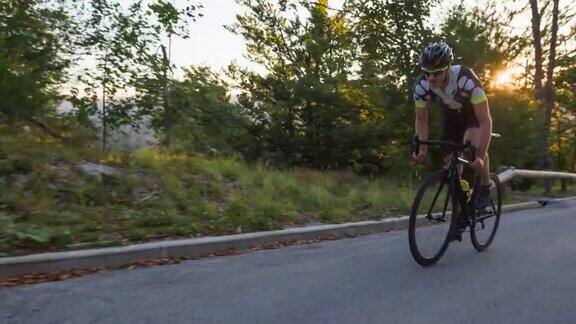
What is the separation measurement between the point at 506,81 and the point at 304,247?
476 inches

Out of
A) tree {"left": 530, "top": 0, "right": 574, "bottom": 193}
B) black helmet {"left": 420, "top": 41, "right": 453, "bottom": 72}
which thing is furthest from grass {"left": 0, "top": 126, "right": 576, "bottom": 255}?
tree {"left": 530, "top": 0, "right": 574, "bottom": 193}

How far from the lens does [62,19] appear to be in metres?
11.0

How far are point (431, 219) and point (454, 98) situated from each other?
3.77ft

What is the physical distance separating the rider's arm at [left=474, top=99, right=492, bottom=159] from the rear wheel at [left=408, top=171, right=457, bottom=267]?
1.45 feet

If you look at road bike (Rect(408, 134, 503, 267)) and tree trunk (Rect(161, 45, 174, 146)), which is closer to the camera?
road bike (Rect(408, 134, 503, 267))

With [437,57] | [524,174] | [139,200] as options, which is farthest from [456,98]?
[524,174]

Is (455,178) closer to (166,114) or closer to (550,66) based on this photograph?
(166,114)

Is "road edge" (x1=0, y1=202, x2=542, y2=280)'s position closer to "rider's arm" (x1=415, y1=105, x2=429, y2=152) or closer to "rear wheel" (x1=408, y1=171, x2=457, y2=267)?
"rear wheel" (x1=408, y1=171, x2=457, y2=267)

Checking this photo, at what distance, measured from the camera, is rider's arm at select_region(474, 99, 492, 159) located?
5.36 metres

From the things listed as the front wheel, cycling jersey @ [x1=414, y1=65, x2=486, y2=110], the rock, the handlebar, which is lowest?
the front wheel

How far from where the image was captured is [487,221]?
636 cm

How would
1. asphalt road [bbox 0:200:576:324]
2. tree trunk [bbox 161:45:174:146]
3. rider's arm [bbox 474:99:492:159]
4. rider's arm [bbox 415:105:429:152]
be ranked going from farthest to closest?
1. tree trunk [bbox 161:45:174:146]
2. rider's arm [bbox 415:105:429:152]
3. rider's arm [bbox 474:99:492:159]
4. asphalt road [bbox 0:200:576:324]

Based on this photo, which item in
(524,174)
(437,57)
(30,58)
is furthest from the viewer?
(524,174)

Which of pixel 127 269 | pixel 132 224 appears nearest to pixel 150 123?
pixel 132 224
